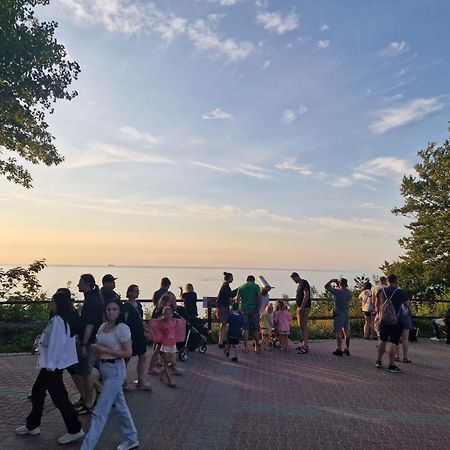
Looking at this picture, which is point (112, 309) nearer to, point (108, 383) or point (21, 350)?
point (108, 383)

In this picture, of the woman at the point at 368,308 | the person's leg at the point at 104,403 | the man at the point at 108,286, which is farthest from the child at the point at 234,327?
the person's leg at the point at 104,403

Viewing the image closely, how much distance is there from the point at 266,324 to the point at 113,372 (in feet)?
23.4

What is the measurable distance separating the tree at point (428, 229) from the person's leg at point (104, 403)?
20125 mm

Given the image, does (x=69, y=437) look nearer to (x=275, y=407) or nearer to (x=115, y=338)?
(x=115, y=338)

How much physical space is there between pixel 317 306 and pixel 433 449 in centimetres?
1374

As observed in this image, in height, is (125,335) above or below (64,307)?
below

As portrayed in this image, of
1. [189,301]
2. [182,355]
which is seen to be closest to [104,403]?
[182,355]

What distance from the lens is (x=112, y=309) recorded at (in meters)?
5.14

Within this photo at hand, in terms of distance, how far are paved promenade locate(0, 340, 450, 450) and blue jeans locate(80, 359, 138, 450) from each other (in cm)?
40

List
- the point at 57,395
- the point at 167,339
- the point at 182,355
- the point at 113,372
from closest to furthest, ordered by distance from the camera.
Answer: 1. the point at 113,372
2. the point at 57,395
3. the point at 167,339
4. the point at 182,355

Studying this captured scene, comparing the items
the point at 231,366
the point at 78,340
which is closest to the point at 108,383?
the point at 78,340

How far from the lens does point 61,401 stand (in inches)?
209

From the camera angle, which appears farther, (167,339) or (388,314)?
(388,314)

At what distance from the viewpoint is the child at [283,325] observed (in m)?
11.5
